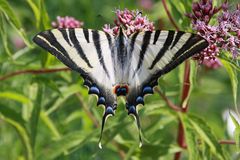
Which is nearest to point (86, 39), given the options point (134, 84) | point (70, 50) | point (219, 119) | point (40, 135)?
point (70, 50)

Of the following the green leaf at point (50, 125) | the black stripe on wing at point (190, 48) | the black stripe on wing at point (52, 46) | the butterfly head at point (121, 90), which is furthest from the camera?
the green leaf at point (50, 125)

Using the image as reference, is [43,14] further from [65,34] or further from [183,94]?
[183,94]

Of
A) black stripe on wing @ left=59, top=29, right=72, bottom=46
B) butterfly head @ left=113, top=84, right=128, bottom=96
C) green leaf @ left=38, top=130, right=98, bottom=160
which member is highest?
black stripe on wing @ left=59, top=29, right=72, bottom=46

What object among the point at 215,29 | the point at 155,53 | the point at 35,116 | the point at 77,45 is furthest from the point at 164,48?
the point at 35,116

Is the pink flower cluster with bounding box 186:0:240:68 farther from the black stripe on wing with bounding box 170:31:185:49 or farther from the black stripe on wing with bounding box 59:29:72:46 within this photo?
the black stripe on wing with bounding box 59:29:72:46

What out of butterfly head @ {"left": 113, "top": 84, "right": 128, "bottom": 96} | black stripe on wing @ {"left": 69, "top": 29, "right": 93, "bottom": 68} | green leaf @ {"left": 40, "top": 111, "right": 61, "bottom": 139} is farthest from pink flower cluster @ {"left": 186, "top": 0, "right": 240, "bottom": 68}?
green leaf @ {"left": 40, "top": 111, "right": 61, "bottom": 139}

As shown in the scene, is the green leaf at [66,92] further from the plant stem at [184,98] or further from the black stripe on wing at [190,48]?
the black stripe on wing at [190,48]

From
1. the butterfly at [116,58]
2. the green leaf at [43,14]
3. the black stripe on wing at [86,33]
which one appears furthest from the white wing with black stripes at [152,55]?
the green leaf at [43,14]
